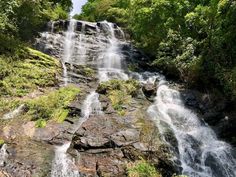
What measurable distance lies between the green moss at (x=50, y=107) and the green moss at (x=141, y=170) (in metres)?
4.32

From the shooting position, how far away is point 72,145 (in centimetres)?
1167

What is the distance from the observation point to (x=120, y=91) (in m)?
16.2

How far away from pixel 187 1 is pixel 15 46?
10060mm

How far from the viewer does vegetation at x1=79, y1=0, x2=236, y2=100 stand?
15305 millimetres

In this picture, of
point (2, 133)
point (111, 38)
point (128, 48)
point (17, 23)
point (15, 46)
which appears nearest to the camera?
point (2, 133)

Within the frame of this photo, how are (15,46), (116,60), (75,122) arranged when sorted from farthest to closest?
(116,60) < (15,46) < (75,122)

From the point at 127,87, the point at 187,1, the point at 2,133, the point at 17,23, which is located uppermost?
the point at 187,1

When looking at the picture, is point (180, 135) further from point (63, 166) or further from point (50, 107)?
point (50, 107)

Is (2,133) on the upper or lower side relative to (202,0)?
lower

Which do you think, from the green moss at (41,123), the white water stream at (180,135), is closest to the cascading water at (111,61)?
the white water stream at (180,135)

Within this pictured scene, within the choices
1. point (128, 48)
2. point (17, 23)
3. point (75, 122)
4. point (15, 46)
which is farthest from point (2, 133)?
point (128, 48)

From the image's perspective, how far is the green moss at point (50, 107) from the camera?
13.9 m

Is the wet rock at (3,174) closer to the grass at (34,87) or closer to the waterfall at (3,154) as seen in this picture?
the waterfall at (3,154)

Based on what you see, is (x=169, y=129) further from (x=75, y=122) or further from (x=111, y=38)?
(x=111, y=38)
